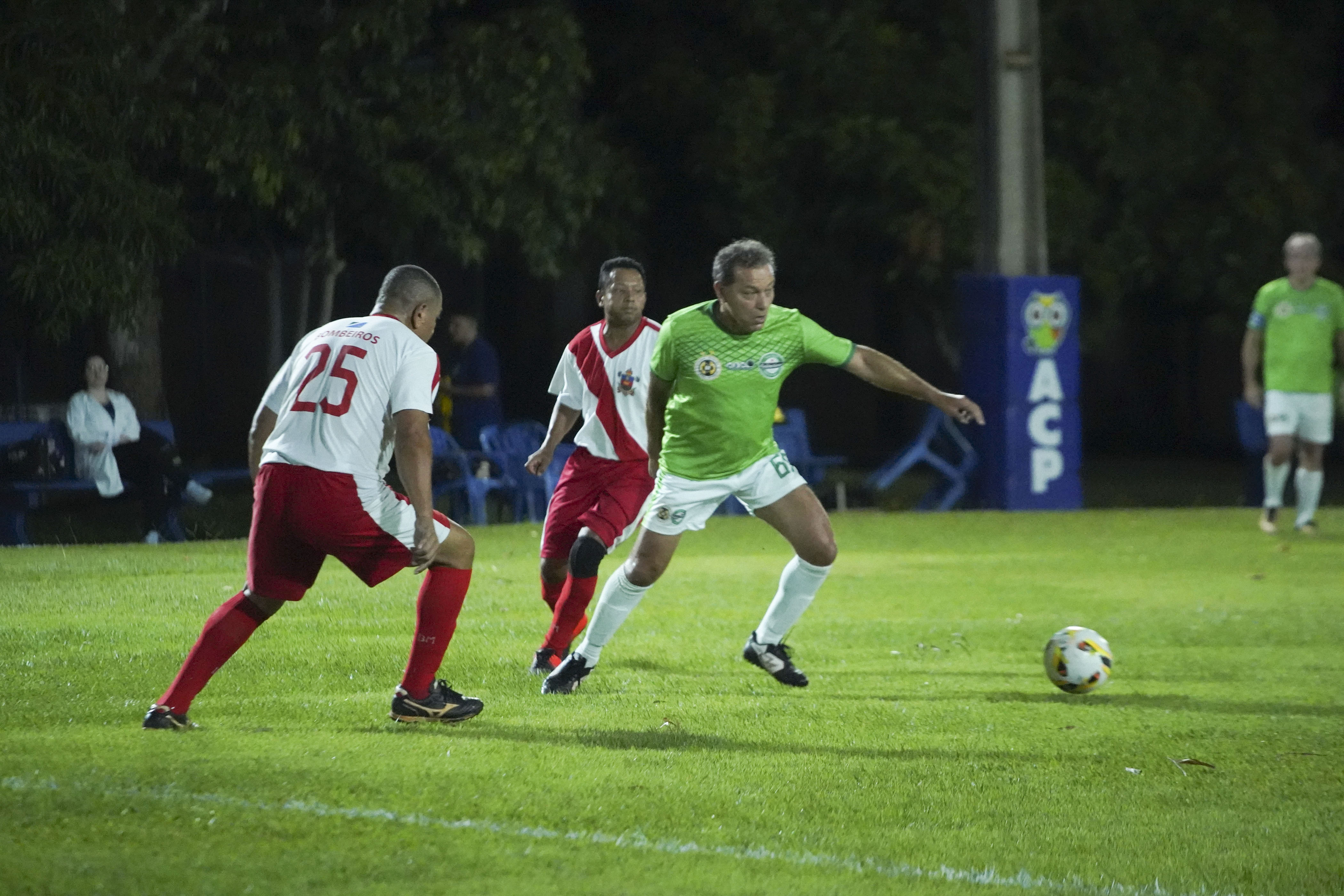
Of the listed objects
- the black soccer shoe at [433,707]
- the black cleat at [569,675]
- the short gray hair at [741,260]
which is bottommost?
the black cleat at [569,675]

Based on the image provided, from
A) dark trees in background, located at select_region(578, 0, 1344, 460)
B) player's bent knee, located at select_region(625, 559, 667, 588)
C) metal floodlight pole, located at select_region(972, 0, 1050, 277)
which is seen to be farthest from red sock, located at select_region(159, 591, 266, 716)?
dark trees in background, located at select_region(578, 0, 1344, 460)

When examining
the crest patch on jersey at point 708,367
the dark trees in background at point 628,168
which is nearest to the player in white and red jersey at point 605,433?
the crest patch on jersey at point 708,367

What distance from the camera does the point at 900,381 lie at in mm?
8641

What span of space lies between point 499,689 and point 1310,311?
10.3 metres

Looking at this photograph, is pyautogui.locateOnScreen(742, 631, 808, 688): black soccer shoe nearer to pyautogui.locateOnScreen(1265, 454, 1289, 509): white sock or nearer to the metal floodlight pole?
pyautogui.locateOnScreen(1265, 454, 1289, 509): white sock

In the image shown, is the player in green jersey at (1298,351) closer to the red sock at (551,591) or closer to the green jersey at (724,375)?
the red sock at (551,591)

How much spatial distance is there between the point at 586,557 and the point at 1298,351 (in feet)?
31.3

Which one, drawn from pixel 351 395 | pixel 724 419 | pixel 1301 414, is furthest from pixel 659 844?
pixel 1301 414

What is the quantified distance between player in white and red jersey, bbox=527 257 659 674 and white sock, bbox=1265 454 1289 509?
915 cm

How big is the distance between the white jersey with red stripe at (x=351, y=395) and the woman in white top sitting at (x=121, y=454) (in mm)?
9570

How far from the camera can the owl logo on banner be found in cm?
2141

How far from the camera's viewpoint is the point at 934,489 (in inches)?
878

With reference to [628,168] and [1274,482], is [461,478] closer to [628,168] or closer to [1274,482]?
[1274,482]

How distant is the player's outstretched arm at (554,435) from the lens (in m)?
9.90
